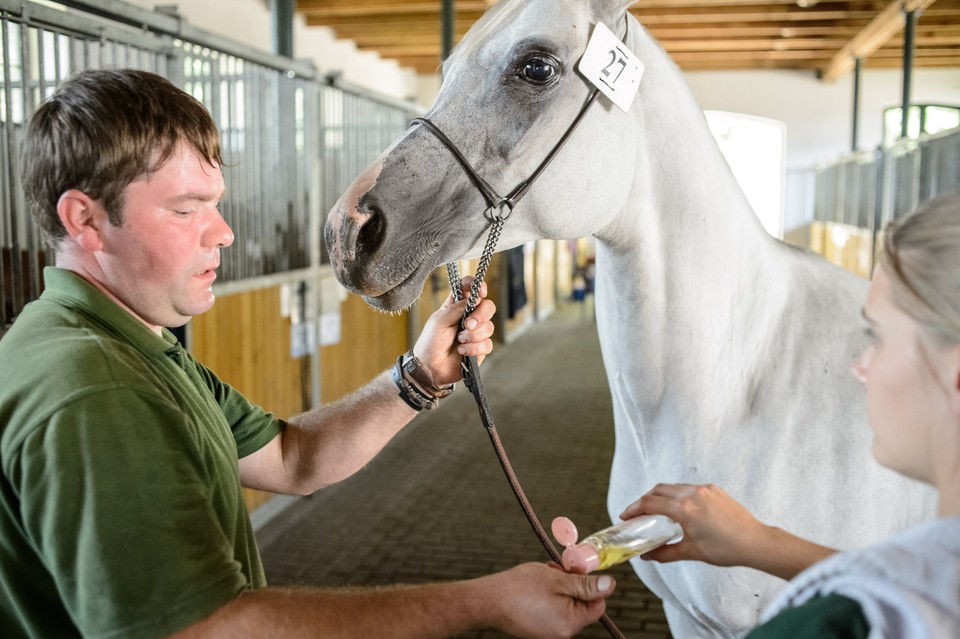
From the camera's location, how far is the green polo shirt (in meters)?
0.73

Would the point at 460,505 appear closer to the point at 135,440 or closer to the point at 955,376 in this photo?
the point at 135,440

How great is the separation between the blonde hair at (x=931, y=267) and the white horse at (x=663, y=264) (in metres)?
0.70

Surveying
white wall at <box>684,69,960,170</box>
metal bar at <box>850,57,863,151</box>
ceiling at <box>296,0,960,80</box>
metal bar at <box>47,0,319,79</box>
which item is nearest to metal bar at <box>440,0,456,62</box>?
ceiling at <box>296,0,960,80</box>

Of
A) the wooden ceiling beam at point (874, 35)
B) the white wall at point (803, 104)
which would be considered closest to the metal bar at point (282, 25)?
the wooden ceiling beam at point (874, 35)

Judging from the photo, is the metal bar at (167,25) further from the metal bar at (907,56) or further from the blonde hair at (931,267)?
the metal bar at (907,56)

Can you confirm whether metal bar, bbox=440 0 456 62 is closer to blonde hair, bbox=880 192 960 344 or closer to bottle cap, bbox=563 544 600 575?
bottle cap, bbox=563 544 600 575

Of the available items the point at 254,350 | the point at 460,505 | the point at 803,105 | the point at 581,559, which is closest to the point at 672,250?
the point at 581,559

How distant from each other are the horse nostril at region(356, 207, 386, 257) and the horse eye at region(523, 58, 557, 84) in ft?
1.05

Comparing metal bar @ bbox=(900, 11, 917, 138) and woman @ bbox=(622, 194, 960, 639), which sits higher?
metal bar @ bbox=(900, 11, 917, 138)

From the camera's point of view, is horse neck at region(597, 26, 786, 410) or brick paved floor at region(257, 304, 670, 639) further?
brick paved floor at region(257, 304, 670, 639)

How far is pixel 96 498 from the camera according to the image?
0.74 m

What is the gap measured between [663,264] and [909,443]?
0.73 m

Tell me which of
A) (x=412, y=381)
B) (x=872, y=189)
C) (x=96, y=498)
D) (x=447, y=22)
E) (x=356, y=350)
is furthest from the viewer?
(x=872, y=189)

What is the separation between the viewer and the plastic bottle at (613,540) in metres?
0.83
